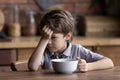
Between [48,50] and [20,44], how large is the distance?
2.41 feet

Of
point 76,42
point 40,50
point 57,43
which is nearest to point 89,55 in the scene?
point 57,43

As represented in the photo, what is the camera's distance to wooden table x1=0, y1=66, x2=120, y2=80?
1.47 m

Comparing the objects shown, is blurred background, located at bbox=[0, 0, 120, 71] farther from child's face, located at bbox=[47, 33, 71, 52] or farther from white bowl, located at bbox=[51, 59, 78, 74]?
white bowl, located at bbox=[51, 59, 78, 74]

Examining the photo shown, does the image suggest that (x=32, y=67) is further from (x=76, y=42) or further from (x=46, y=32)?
(x=76, y=42)

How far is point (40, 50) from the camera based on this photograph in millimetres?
1724

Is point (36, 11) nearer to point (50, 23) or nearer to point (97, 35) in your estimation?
point (97, 35)

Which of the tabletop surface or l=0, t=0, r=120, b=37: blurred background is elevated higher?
l=0, t=0, r=120, b=37: blurred background

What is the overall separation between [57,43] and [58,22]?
11cm

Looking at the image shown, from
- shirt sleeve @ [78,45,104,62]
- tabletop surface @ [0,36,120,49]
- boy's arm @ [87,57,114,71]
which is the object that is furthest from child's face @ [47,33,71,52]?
tabletop surface @ [0,36,120,49]

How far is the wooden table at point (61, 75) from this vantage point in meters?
1.47

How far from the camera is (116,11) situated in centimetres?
316

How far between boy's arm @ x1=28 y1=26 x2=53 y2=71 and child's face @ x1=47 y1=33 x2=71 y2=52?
2.8 inches

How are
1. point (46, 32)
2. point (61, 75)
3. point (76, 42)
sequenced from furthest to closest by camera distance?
1. point (76, 42)
2. point (46, 32)
3. point (61, 75)

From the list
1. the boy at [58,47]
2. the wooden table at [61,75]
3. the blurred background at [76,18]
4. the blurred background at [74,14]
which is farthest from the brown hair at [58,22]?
the blurred background at [74,14]
